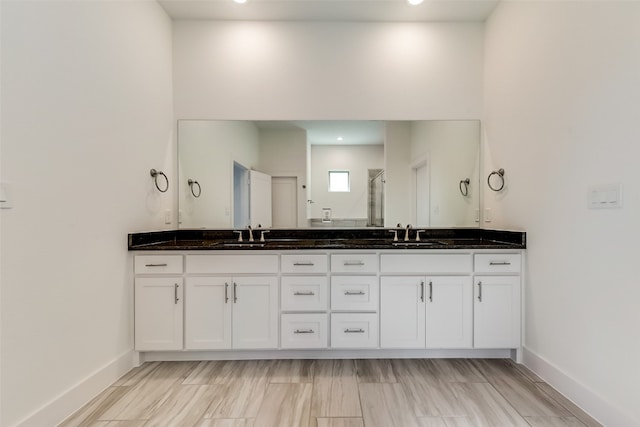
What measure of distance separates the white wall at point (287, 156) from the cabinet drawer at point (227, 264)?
0.74 m

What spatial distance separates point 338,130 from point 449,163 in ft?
3.60

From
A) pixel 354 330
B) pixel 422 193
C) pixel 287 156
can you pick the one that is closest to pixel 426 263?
pixel 354 330

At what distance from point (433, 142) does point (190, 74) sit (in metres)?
2.33

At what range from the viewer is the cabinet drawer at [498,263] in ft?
7.18

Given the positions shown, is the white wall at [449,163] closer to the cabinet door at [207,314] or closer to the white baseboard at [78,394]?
the cabinet door at [207,314]

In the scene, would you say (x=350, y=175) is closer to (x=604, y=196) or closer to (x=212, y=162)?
(x=212, y=162)

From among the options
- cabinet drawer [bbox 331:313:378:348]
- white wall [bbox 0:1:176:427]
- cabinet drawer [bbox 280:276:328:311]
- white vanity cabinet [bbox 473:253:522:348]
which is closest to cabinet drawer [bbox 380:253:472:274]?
white vanity cabinet [bbox 473:253:522:348]

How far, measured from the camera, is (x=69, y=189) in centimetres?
166

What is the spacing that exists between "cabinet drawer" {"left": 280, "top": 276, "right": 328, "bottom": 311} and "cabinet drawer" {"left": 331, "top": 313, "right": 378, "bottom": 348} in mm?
155

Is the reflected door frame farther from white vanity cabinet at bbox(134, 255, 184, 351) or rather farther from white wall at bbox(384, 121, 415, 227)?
white vanity cabinet at bbox(134, 255, 184, 351)

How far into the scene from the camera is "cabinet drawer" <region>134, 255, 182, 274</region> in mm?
2166

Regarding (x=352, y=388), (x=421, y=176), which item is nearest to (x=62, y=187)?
(x=352, y=388)

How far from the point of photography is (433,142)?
2799 mm

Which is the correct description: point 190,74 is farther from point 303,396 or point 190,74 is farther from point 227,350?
point 303,396
